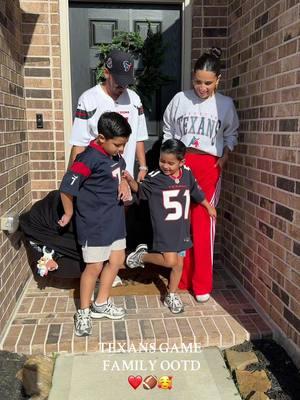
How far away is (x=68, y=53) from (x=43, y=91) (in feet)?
1.33

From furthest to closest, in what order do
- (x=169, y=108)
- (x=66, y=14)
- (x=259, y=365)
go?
(x=66, y=14)
(x=169, y=108)
(x=259, y=365)

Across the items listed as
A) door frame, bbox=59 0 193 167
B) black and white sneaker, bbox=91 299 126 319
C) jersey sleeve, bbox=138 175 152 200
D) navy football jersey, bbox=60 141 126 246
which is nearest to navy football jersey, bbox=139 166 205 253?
jersey sleeve, bbox=138 175 152 200

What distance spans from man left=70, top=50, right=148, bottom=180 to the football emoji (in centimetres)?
153

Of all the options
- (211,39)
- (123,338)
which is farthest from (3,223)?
(211,39)

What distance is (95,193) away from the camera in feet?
9.68

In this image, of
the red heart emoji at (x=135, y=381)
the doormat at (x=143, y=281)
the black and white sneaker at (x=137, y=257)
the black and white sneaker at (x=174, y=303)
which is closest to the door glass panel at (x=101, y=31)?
the black and white sneaker at (x=137, y=257)

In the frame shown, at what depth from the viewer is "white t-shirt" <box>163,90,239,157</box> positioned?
3.40m

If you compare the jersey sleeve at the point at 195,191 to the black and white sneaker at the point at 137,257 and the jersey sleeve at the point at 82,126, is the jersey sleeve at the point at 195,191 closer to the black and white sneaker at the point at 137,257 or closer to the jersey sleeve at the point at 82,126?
the black and white sneaker at the point at 137,257

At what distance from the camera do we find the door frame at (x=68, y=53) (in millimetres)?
3885

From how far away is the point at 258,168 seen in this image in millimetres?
3318

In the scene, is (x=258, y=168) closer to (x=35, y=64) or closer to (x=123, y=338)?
→ (x=123, y=338)

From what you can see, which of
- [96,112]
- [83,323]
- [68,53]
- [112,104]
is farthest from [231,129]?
[83,323]

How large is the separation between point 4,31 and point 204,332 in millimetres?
2583

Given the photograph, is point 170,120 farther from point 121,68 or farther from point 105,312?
point 105,312
